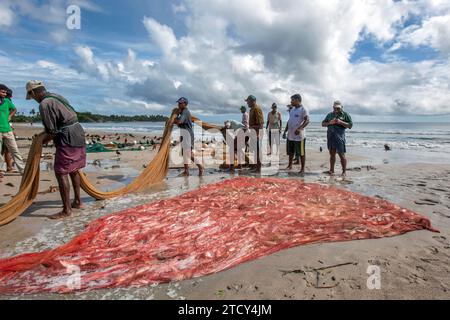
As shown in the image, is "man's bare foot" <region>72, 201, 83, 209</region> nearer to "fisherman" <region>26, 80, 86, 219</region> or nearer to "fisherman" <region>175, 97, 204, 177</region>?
"fisherman" <region>26, 80, 86, 219</region>

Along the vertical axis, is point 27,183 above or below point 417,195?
above

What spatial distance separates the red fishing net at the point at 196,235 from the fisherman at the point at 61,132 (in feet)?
3.78

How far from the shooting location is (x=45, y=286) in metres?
2.98

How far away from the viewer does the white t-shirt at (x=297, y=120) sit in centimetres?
905

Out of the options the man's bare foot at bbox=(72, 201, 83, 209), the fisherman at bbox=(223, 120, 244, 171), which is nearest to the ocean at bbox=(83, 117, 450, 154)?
the fisherman at bbox=(223, 120, 244, 171)

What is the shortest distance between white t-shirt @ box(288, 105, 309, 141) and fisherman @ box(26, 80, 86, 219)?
5.96 metres

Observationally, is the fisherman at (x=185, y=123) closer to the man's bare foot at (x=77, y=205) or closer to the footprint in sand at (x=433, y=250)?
the man's bare foot at (x=77, y=205)

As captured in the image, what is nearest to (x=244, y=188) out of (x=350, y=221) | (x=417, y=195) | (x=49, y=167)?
(x=350, y=221)

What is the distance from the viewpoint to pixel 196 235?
4.14 metres

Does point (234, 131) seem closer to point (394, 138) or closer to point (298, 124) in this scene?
point (298, 124)

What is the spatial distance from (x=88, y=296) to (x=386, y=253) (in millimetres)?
3228

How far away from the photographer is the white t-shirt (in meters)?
9.05

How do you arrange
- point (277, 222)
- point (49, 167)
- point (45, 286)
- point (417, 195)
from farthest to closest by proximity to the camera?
1. point (49, 167)
2. point (417, 195)
3. point (277, 222)
4. point (45, 286)
